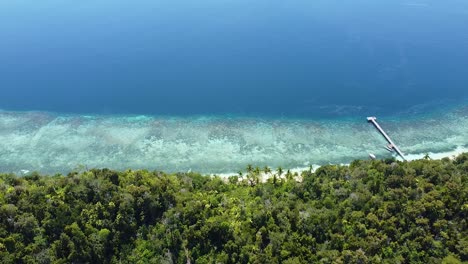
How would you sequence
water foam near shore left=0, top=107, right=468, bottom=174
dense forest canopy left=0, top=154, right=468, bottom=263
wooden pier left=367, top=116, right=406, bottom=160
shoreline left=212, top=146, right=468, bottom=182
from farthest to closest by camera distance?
wooden pier left=367, top=116, right=406, bottom=160
water foam near shore left=0, top=107, right=468, bottom=174
shoreline left=212, top=146, right=468, bottom=182
dense forest canopy left=0, top=154, right=468, bottom=263

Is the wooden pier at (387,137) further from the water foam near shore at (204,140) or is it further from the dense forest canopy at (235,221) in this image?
the dense forest canopy at (235,221)

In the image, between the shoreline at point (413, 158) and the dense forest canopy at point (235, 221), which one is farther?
the shoreline at point (413, 158)

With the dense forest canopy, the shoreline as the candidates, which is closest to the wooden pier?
the shoreline

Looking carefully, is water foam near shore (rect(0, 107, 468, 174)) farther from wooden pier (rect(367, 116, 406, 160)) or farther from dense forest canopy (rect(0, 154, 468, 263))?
dense forest canopy (rect(0, 154, 468, 263))

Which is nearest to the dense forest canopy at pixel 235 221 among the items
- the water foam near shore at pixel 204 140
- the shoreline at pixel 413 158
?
the shoreline at pixel 413 158

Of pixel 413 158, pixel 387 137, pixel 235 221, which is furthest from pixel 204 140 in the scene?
pixel 413 158

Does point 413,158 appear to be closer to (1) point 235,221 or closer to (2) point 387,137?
(2) point 387,137
